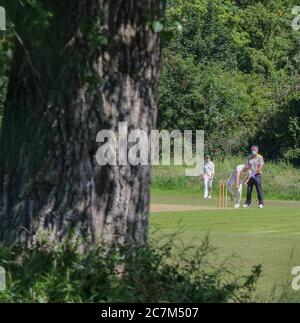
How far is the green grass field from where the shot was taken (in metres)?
13.0

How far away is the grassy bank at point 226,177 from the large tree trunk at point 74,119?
120ft

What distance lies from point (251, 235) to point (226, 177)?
31.1m

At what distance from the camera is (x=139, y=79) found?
9.45m

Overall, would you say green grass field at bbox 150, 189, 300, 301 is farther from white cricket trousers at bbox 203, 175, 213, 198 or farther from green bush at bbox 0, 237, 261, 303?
white cricket trousers at bbox 203, 175, 213, 198

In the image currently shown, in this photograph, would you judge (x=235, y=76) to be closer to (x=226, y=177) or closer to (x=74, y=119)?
(x=226, y=177)

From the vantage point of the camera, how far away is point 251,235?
21.2m

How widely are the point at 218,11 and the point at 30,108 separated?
84.4m

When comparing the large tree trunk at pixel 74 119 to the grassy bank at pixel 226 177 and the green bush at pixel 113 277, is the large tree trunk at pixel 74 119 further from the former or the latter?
the grassy bank at pixel 226 177

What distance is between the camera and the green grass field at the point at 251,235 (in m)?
13.0

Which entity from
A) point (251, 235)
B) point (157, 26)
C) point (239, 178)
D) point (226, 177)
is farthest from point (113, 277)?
point (226, 177)

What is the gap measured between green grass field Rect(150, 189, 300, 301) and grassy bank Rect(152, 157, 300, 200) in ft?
46.6

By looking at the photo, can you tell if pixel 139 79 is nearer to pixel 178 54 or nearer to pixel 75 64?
pixel 75 64

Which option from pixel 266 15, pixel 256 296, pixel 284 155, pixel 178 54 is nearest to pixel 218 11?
pixel 266 15

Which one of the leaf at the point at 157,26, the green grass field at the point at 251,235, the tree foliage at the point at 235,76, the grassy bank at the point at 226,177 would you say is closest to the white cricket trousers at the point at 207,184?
the grassy bank at the point at 226,177
